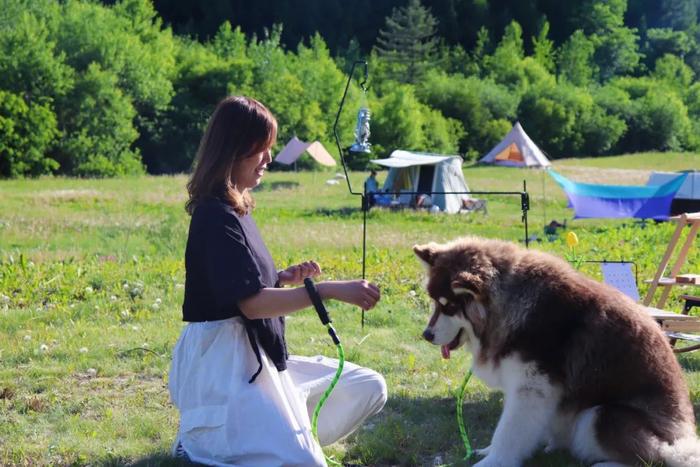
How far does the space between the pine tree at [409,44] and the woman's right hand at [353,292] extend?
73.0 metres

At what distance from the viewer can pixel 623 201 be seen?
19.0m

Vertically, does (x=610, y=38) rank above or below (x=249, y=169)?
above

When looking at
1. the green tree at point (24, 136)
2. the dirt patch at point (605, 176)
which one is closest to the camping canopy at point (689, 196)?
the dirt patch at point (605, 176)

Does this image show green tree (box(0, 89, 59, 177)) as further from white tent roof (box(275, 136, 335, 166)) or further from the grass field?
the grass field

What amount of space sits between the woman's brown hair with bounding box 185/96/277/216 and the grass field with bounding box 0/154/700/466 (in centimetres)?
167

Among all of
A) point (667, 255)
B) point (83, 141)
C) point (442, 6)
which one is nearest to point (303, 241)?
point (667, 255)

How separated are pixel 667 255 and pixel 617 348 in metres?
3.37

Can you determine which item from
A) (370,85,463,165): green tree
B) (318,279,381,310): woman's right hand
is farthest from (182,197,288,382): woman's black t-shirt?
(370,85,463,165): green tree

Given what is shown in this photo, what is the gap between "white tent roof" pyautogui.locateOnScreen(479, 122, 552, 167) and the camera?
33.5 metres

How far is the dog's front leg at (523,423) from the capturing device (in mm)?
4598

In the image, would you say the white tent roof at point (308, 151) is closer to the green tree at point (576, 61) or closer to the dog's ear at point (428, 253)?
the dog's ear at point (428, 253)

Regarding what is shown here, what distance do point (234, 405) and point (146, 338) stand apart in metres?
3.83

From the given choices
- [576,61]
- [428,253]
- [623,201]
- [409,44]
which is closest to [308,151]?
[623,201]

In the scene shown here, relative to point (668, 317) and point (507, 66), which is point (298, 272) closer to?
point (668, 317)
